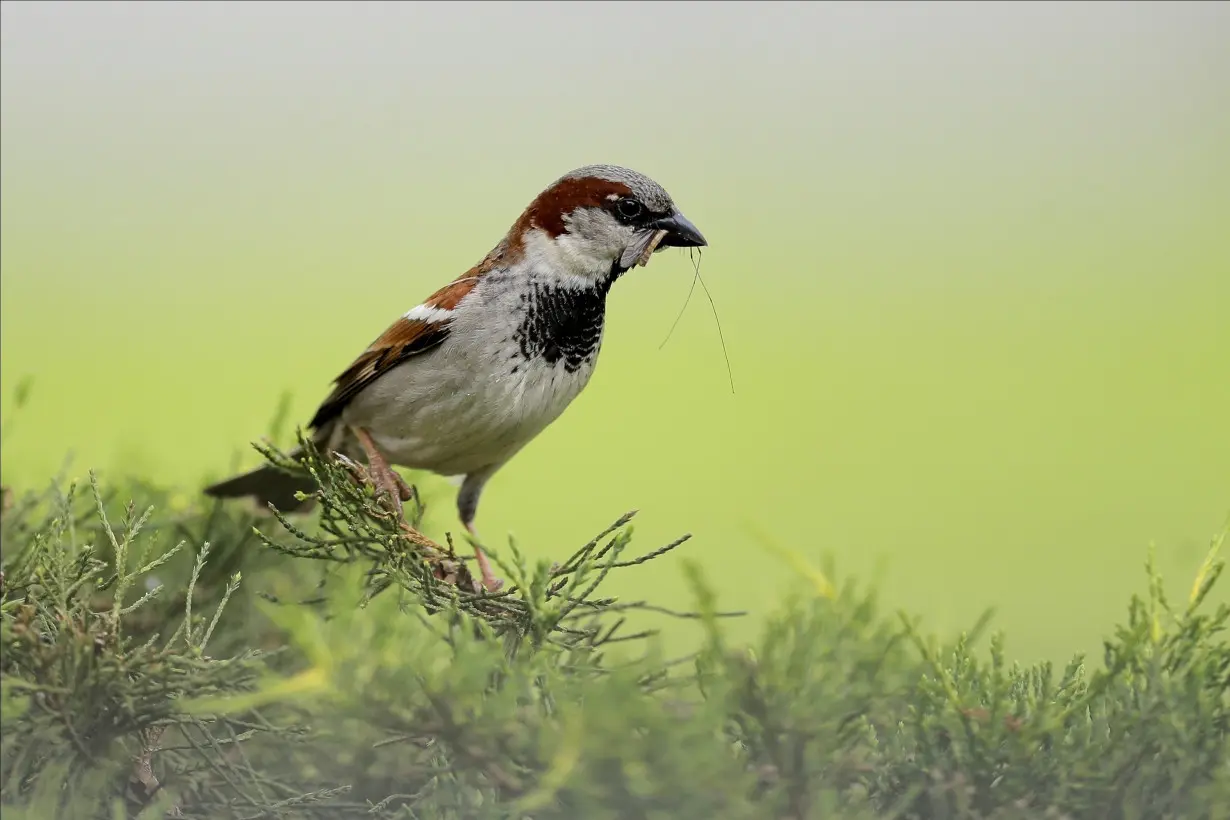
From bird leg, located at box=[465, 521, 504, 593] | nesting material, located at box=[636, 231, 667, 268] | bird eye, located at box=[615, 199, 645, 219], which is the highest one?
bird eye, located at box=[615, 199, 645, 219]

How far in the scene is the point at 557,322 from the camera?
1501 mm

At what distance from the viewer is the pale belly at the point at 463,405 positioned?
4.89 feet

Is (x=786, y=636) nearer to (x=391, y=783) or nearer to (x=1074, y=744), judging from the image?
(x=1074, y=744)

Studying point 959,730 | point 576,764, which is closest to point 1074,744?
point 959,730

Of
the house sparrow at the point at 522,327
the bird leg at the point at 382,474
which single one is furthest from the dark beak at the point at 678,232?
the bird leg at the point at 382,474

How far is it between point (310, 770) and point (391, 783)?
0.29 ft

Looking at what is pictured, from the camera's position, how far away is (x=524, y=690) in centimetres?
76

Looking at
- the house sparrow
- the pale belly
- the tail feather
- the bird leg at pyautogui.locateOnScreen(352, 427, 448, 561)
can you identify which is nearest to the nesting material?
the house sparrow

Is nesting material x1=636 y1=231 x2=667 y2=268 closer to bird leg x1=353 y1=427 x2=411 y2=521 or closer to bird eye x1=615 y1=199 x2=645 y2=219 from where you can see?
bird eye x1=615 y1=199 x2=645 y2=219

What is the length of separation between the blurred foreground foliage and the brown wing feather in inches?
27.0

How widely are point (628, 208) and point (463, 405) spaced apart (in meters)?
0.36

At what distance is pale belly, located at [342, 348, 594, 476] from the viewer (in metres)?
1.49

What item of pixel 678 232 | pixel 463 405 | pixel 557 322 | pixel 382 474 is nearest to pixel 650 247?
pixel 678 232

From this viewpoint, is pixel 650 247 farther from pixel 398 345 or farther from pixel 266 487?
pixel 266 487
